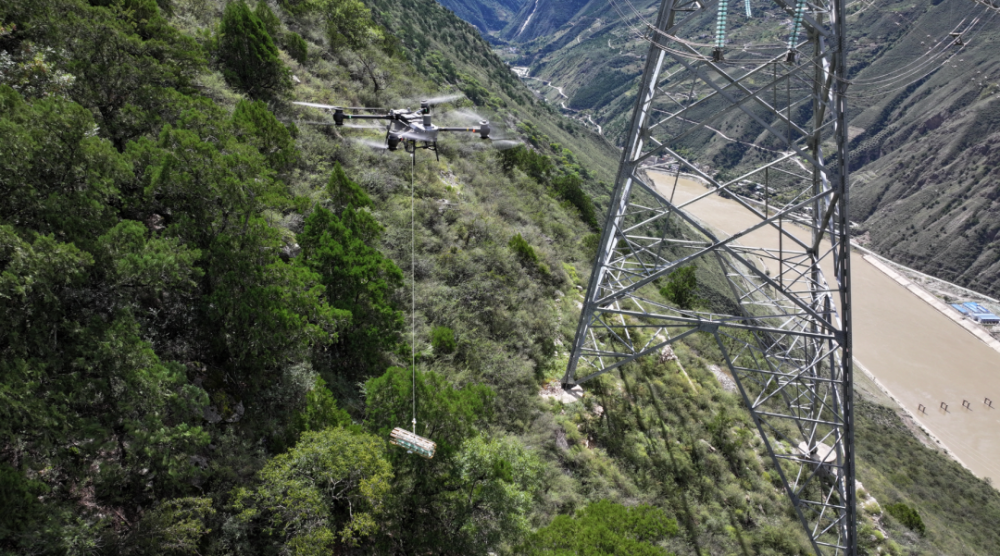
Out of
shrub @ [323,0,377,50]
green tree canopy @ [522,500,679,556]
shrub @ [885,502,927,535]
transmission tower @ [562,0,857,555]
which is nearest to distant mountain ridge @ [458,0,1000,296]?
shrub @ [323,0,377,50]

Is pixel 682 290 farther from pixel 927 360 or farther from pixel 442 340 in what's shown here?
pixel 927 360

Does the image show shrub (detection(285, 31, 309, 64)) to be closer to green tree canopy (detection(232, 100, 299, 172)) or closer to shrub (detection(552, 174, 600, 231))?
green tree canopy (detection(232, 100, 299, 172))

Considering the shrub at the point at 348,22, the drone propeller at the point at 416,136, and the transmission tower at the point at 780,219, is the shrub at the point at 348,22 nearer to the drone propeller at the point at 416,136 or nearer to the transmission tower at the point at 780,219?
the drone propeller at the point at 416,136

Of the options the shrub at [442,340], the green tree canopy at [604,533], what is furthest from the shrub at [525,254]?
the green tree canopy at [604,533]

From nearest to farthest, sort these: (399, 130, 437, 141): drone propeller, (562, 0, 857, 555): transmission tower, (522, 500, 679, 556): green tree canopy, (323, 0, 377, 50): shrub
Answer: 1. (522, 500, 679, 556): green tree canopy
2. (562, 0, 857, 555): transmission tower
3. (399, 130, 437, 141): drone propeller
4. (323, 0, 377, 50): shrub

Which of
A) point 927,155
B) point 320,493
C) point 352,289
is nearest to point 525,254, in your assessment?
point 352,289

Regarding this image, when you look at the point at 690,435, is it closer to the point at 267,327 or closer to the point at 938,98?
the point at 267,327

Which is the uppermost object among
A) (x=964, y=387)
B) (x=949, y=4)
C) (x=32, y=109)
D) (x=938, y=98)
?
(x=949, y=4)

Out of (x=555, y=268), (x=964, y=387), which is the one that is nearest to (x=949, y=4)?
(x=964, y=387)
